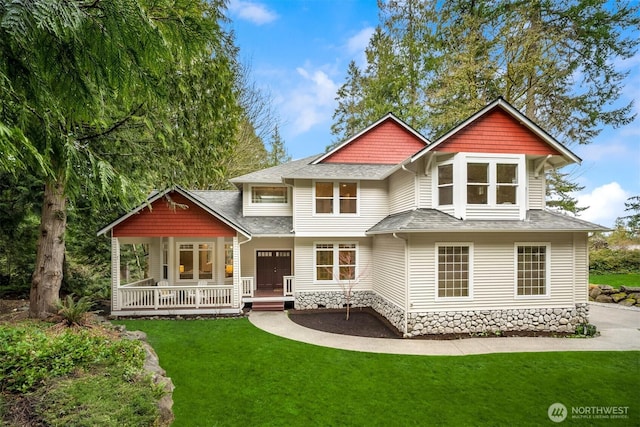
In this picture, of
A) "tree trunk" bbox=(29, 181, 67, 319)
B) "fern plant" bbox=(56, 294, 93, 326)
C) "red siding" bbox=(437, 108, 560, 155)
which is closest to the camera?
"fern plant" bbox=(56, 294, 93, 326)

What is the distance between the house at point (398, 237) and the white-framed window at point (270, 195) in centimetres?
5

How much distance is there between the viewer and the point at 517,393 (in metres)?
5.46

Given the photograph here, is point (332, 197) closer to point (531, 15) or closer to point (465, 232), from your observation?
point (465, 232)

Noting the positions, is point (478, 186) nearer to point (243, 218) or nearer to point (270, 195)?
point (270, 195)

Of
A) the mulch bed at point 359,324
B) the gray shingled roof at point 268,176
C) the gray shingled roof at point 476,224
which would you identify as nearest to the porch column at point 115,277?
the gray shingled roof at point 268,176

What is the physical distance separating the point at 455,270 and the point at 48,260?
11.8 m

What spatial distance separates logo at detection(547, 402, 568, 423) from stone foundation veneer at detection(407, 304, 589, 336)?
3576mm

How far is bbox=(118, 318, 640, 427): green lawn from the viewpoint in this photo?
186 inches

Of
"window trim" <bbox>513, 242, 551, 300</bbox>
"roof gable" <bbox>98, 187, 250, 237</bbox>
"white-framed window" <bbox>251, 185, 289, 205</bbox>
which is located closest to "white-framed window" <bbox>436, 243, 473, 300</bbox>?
"window trim" <bbox>513, 242, 551, 300</bbox>

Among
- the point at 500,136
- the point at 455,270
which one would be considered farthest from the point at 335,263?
the point at 500,136

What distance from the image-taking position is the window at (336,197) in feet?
Result: 38.5

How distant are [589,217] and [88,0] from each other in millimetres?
24024

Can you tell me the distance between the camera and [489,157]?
908cm

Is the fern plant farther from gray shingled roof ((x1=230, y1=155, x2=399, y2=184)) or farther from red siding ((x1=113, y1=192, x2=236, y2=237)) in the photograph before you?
gray shingled roof ((x1=230, y1=155, x2=399, y2=184))
